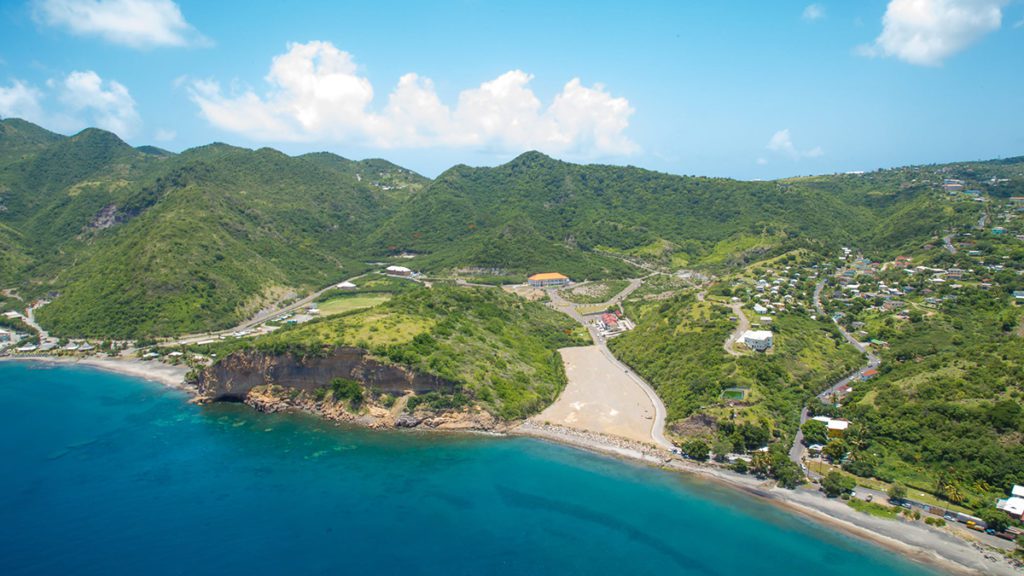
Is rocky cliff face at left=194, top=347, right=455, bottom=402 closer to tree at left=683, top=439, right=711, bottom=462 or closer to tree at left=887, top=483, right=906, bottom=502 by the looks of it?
tree at left=683, top=439, right=711, bottom=462

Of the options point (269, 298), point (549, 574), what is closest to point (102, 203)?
point (269, 298)

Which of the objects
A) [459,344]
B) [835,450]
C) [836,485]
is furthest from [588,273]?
[836,485]

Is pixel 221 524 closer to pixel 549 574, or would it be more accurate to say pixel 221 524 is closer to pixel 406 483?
pixel 406 483

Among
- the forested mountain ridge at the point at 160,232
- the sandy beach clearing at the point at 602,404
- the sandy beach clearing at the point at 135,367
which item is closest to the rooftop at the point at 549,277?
the forested mountain ridge at the point at 160,232

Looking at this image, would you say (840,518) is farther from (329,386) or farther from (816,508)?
(329,386)

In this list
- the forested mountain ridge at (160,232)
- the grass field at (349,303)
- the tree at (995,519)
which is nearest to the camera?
the tree at (995,519)

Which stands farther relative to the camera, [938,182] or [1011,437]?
[938,182]

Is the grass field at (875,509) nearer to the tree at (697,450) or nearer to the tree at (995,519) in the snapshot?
the tree at (995,519)
